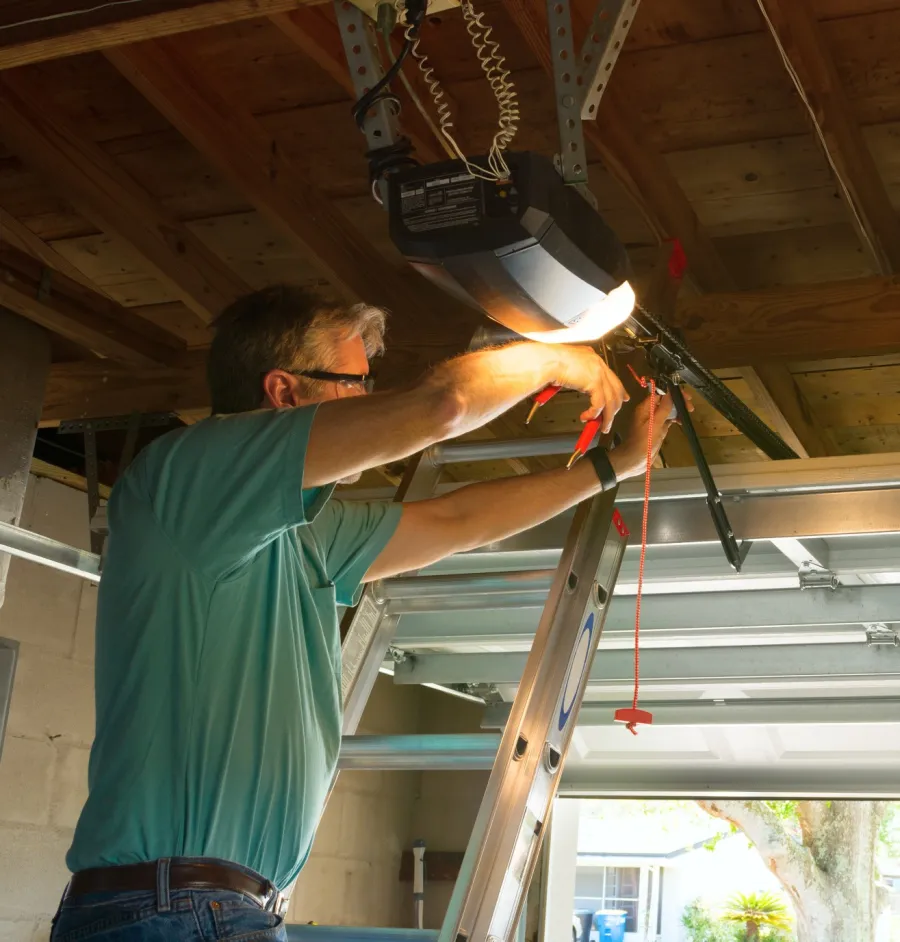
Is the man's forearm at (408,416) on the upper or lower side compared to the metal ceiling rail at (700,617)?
lower

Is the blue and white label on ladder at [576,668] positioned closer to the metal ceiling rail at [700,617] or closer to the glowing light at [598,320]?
the metal ceiling rail at [700,617]

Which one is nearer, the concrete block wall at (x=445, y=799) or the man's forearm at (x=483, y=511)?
the man's forearm at (x=483, y=511)

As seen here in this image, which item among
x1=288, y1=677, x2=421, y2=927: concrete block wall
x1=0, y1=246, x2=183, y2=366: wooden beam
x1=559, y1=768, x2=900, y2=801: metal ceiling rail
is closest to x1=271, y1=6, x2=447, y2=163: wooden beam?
x1=0, y1=246, x2=183, y2=366: wooden beam

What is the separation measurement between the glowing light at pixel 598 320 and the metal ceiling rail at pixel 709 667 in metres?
1.88

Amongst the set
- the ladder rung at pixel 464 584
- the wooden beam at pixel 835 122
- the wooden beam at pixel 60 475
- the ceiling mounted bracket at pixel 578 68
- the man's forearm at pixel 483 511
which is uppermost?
the wooden beam at pixel 835 122

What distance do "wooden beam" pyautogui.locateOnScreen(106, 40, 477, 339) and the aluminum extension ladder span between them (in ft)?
2.47

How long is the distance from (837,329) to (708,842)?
56.1 ft

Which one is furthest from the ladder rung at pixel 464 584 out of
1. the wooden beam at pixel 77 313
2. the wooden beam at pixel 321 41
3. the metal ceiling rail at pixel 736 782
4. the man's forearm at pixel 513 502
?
the metal ceiling rail at pixel 736 782

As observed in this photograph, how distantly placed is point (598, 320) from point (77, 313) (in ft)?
5.55

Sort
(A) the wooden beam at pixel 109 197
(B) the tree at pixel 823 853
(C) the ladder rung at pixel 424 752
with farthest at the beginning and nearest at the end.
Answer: (B) the tree at pixel 823 853 < (A) the wooden beam at pixel 109 197 < (C) the ladder rung at pixel 424 752

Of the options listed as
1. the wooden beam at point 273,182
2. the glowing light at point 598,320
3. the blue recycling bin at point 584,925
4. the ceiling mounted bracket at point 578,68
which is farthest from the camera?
the blue recycling bin at point 584,925

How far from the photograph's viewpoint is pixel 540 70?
2.54 m

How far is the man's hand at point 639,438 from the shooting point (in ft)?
7.30

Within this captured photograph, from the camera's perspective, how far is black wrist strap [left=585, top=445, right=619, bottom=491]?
→ 2.19 m
